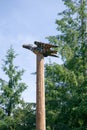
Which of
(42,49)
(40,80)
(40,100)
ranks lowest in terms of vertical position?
(40,100)

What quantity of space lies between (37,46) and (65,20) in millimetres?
21396

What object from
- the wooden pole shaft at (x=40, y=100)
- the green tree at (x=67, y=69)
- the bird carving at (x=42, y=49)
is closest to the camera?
the wooden pole shaft at (x=40, y=100)

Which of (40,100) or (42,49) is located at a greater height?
(42,49)

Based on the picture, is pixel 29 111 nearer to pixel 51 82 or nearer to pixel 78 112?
pixel 51 82

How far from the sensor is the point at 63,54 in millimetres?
33406

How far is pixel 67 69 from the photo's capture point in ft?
106

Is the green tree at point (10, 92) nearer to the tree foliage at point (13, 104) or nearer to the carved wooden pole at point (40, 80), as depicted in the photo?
the tree foliage at point (13, 104)

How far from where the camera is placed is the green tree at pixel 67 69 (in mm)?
30484

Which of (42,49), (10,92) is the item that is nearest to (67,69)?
(10,92)

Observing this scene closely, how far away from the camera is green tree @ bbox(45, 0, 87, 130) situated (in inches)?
1200

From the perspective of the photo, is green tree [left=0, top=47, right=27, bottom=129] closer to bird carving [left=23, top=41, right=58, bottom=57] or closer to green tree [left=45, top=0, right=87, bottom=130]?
green tree [left=45, top=0, right=87, bottom=130]

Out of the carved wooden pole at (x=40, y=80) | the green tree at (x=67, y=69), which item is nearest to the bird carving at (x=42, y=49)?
the carved wooden pole at (x=40, y=80)

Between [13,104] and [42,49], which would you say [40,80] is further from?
[13,104]

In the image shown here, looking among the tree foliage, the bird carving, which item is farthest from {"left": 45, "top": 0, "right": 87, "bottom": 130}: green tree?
the bird carving
